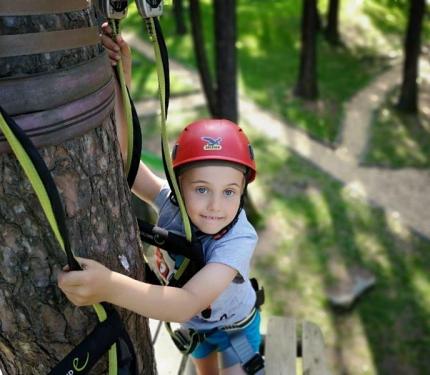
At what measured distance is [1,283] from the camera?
1.36m

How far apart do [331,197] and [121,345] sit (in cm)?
719

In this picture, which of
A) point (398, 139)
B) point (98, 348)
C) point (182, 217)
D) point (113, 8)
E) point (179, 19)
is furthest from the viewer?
point (179, 19)

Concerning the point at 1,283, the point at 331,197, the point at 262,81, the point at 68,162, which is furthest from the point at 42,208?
the point at 262,81

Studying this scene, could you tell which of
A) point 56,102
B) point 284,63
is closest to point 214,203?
point 56,102

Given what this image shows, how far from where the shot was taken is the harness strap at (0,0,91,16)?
116cm

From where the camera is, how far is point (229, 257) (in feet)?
5.78

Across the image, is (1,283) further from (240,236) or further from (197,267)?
(240,236)

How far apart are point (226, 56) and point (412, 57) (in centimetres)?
628

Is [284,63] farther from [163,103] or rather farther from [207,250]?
[163,103]

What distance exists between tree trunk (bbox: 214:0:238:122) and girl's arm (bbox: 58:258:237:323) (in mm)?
5199

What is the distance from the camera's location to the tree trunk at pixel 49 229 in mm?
1259

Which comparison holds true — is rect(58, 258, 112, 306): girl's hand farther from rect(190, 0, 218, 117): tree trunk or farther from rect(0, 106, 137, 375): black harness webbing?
rect(190, 0, 218, 117): tree trunk

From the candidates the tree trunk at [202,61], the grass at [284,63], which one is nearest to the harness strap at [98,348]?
the tree trunk at [202,61]

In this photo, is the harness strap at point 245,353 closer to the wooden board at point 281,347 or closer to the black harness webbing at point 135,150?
the wooden board at point 281,347
